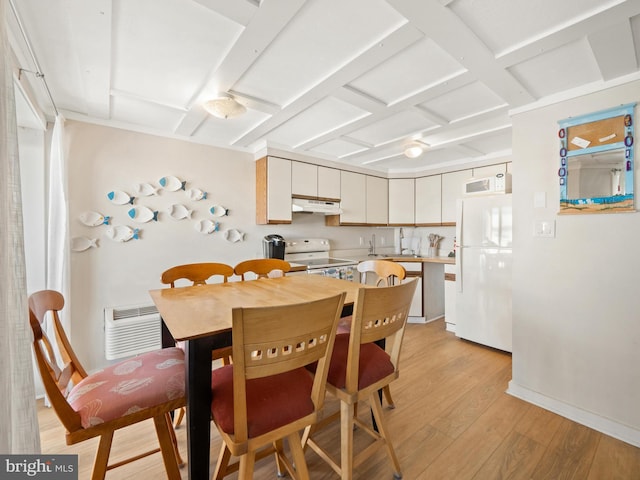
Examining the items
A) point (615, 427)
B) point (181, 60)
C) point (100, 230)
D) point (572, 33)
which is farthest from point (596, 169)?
point (100, 230)

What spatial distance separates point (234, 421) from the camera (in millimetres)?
937

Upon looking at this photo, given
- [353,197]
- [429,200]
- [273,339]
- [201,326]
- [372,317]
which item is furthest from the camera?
[429,200]

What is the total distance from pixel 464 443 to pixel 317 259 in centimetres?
264

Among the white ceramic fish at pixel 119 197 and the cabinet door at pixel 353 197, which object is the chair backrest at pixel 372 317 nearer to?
the white ceramic fish at pixel 119 197

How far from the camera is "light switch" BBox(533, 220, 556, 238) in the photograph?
203 centimetres

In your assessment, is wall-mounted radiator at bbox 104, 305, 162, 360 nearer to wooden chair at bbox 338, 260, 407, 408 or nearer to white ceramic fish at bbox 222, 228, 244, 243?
white ceramic fish at bbox 222, 228, 244, 243

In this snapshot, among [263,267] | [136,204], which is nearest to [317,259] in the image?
[263,267]

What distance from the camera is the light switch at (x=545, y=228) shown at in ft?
6.66

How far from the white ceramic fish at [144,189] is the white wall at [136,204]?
4 cm

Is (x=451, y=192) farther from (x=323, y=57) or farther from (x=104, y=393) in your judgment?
(x=104, y=393)

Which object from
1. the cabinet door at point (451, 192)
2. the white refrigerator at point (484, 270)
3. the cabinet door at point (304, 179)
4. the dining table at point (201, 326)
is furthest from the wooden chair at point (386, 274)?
the cabinet door at point (451, 192)

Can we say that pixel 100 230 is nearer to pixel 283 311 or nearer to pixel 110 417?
pixel 110 417

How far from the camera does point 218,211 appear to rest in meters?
3.16

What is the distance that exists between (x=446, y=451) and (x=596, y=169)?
2.03 meters
